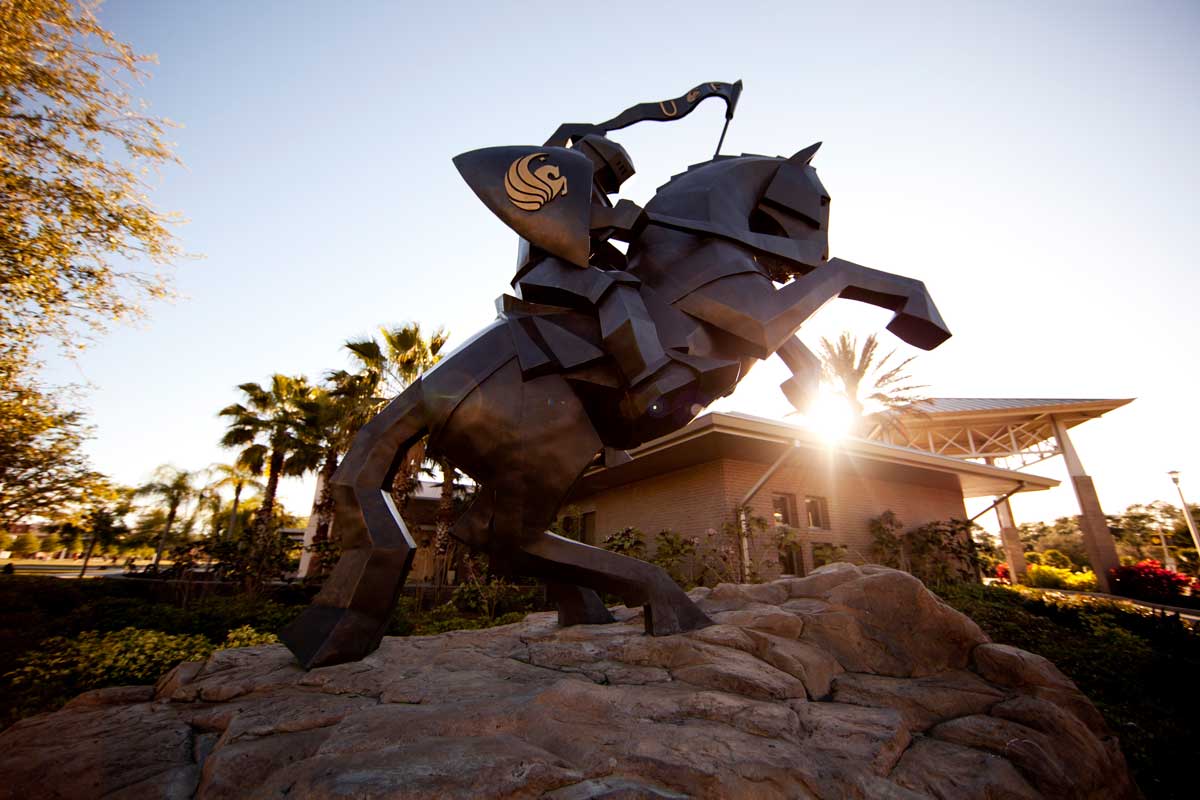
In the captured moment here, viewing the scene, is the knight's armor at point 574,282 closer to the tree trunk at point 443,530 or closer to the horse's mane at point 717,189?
the horse's mane at point 717,189

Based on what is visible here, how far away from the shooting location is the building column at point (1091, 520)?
15695 millimetres

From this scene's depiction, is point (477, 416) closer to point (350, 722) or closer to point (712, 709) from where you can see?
point (350, 722)

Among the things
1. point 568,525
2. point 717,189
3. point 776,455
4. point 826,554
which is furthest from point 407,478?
point 717,189

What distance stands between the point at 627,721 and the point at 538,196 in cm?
239

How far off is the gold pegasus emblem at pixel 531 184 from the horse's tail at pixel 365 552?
109 cm

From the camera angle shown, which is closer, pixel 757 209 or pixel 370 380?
pixel 757 209

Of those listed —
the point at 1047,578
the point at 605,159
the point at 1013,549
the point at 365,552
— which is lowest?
the point at 1047,578

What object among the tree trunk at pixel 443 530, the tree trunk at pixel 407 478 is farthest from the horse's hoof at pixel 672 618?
the tree trunk at pixel 407 478

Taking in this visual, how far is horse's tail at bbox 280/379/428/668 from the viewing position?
8.14 ft

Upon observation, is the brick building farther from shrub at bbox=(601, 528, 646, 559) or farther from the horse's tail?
the horse's tail

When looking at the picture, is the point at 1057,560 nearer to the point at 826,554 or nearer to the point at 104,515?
the point at 826,554

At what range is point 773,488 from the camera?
11.4 metres

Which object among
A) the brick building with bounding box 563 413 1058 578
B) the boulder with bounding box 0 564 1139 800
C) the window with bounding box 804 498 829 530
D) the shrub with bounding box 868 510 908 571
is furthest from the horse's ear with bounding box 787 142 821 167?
the shrub with bounding box 868 510 908 571

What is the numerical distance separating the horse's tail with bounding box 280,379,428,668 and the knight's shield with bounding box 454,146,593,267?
1003 millimetres
